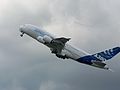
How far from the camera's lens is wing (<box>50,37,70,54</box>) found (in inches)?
4592

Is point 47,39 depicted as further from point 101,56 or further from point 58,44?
point 101,56

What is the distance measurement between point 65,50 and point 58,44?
3513 millimetres

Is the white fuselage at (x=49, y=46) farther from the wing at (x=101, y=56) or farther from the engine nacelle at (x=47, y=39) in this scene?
the wing at (x=101, y=56)

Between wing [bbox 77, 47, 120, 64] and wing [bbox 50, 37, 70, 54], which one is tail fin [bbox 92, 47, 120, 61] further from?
wing [bbox 50, 37, 70, 54]

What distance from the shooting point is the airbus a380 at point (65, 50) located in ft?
384

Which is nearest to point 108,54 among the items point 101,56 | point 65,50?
point 101,56

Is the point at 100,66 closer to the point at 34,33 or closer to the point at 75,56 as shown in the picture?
the point at 75,56

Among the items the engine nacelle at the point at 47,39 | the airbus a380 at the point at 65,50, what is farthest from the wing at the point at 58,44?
the engine nacelle at the point at 47,39

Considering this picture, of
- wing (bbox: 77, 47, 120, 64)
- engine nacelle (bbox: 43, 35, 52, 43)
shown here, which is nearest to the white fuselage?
engine nacelle (bbox: 43, 35, 52, 43)

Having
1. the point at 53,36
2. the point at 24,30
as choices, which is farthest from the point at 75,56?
the point at 24,30

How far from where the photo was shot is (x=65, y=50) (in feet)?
394

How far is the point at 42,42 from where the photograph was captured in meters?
117

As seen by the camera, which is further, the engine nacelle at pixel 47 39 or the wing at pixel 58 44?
the wing at pixel 58 44

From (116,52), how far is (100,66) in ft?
40.7
